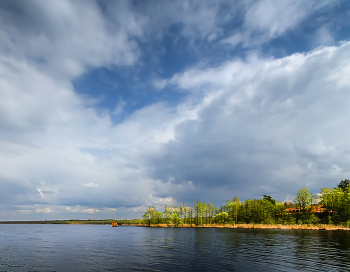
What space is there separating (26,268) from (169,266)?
18694mm

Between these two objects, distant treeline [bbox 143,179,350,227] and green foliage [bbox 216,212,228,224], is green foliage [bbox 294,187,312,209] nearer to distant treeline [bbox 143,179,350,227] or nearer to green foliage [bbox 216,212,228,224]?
distant treeline [bbox 143,179,350,227]

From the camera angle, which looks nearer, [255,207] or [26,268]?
[26,268]

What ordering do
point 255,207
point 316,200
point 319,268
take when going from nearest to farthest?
1. point 319,268
2. point 316,200
3. point 255,207

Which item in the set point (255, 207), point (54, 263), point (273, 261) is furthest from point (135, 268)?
point (255, 207)

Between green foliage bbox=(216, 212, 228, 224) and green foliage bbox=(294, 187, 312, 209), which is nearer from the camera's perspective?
green foliage bbox=(294, 187, 312, 209)

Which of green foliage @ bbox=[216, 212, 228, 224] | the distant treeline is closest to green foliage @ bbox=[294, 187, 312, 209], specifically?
the distant treeline

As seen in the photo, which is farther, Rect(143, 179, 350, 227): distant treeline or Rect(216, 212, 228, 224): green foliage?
Rect(216, 212, 228, 224): green foliage

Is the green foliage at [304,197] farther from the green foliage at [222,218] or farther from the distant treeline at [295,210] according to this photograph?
the green foliage at [222,218]

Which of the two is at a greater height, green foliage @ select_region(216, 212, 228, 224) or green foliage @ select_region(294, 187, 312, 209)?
green foliage @ select_region(294, 187, 312, 209)

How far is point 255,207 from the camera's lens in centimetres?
16662

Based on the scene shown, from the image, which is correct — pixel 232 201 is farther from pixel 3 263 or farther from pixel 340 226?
pixel 3 263

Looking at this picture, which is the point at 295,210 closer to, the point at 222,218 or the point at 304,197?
the point at 304,197

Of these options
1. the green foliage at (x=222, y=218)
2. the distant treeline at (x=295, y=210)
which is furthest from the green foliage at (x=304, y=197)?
the green foliage at (x=222, y=218)

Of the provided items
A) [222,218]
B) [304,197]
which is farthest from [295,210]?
[222,218]
